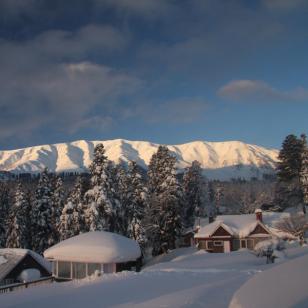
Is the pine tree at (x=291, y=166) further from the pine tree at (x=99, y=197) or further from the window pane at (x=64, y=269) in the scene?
the window pane at (x=64, y=269)

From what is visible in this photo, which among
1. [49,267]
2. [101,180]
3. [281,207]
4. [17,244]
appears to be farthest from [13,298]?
[281,207]

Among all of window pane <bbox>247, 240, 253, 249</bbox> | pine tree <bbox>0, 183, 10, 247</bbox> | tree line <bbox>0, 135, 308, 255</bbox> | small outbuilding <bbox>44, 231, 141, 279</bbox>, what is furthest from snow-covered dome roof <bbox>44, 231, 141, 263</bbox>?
pine tree <bbox>0, 183, 10, 247</bbox>

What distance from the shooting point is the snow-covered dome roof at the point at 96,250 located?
103ft

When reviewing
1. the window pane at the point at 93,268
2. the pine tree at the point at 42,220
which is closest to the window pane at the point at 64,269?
the window pane at the point at 93,268

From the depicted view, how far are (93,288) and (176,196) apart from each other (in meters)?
31.4

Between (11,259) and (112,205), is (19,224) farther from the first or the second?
(11,259)

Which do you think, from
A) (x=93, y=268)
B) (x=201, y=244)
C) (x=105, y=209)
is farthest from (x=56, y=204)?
(x=93, y=268)

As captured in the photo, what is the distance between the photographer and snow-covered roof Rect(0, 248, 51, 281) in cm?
3875

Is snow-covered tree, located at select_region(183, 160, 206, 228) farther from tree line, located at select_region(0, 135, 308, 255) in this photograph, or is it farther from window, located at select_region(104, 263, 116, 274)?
window, located at select_region(104, 263, 116, 274)

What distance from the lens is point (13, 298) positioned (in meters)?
22.3

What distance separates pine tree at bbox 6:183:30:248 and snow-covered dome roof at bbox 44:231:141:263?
21.7m

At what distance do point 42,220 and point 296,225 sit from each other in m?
30.1

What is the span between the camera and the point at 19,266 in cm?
3944

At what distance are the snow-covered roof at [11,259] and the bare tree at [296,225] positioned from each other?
26.5 m
